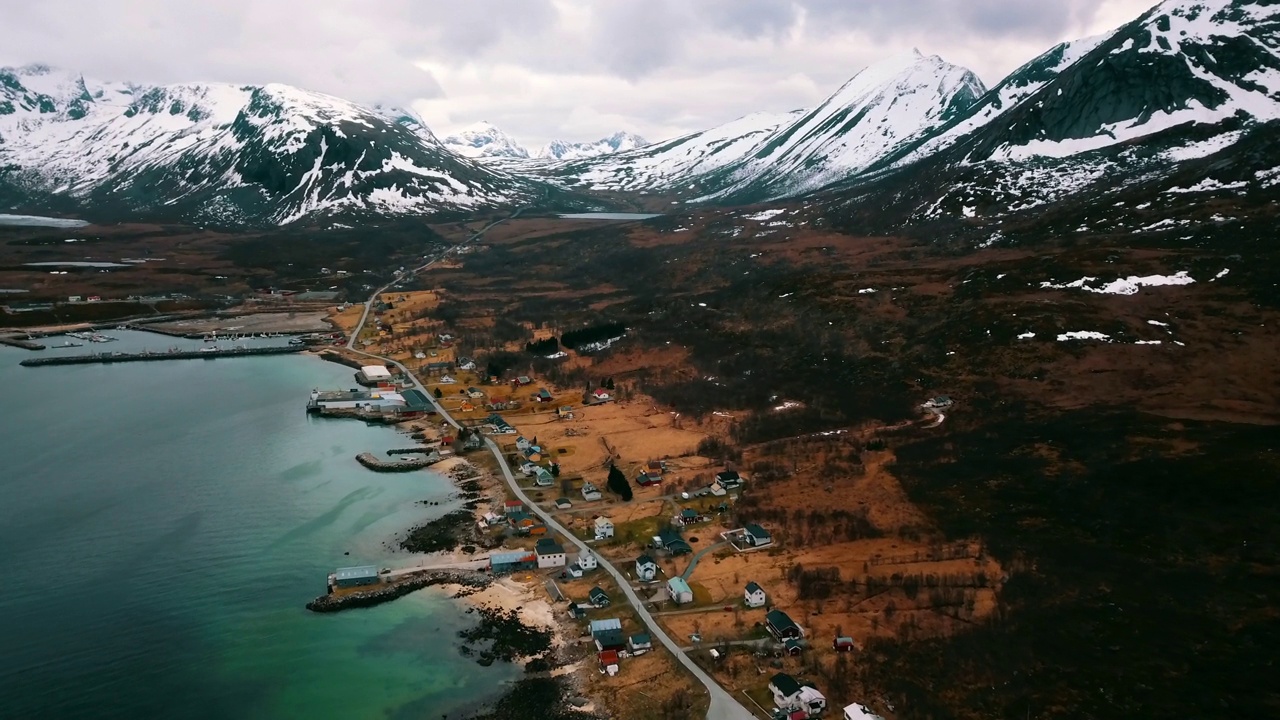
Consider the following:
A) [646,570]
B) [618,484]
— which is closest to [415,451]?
[618,484]

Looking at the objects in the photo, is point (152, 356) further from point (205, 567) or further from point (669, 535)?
point (669, 535)

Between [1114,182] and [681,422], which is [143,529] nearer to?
[681,422]

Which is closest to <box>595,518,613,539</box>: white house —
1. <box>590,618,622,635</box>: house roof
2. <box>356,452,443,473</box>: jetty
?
<box>590,618,622,635</box>: house roof

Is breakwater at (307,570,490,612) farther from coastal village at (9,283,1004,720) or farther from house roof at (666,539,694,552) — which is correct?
house roof at (666,539,694,552)

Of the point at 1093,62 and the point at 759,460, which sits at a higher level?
the point at 1093,62

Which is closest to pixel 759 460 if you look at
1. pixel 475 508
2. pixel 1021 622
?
pixel 475 508

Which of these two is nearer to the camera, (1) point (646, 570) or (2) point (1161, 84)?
(1) point (646, 570)
